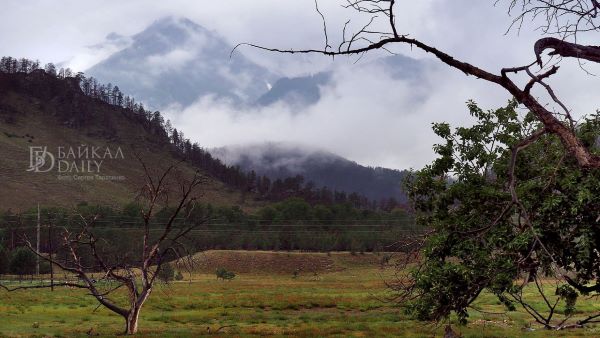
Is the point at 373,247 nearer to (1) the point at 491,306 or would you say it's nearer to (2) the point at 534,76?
(1) the point at 491,306

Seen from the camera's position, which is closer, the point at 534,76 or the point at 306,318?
the point at 534,76

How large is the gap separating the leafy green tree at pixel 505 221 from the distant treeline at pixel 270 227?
106641 mm

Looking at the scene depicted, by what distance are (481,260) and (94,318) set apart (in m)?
30.1

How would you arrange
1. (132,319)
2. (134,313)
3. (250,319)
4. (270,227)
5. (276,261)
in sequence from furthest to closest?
(270,227) → (276,261) → (250,319) → (132,319) → (134,313)

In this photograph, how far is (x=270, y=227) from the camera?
169250 mm

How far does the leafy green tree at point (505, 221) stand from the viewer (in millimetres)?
6855

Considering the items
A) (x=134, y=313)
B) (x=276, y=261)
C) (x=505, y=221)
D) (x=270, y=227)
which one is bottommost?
(x=276, y=261)

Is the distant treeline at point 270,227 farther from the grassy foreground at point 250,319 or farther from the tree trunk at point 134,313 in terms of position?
the tree trunk at point 134,313

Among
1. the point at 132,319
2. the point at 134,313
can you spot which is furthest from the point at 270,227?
the point at 134,313

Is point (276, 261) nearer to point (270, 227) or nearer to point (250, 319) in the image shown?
point (270, 227)

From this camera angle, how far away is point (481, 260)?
13891mm

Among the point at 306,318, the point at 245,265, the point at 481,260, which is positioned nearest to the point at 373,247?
the point at 245,265

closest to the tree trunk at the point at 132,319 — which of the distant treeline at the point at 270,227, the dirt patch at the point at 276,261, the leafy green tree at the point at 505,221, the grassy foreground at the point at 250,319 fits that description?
the grassy foreground at the point at 250,319

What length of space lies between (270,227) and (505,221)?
162 m
